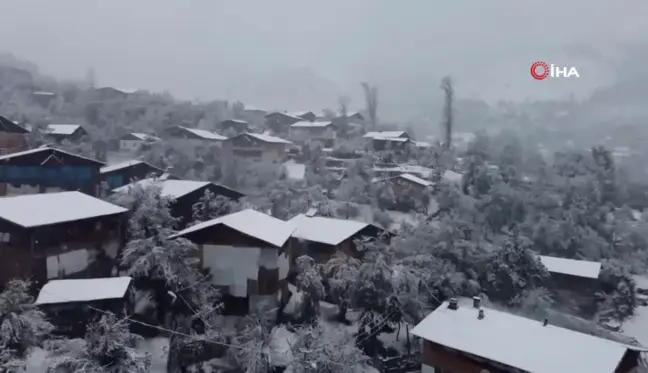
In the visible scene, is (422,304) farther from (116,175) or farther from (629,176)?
(629,176)

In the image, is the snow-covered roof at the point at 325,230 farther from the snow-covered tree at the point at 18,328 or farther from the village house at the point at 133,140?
the village house at the point at 133,140

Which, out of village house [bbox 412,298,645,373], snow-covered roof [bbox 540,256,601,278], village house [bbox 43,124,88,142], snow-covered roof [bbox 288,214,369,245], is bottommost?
snow-covered roof [bbox 540,256,601,278]

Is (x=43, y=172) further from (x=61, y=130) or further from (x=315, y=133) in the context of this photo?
(x=315, y=133)

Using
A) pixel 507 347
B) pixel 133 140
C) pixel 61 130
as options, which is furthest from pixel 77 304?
pixel 133 140

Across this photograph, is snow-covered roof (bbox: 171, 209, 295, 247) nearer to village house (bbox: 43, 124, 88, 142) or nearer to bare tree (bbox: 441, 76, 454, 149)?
village house (bbox: 43, 124, 88, 142)

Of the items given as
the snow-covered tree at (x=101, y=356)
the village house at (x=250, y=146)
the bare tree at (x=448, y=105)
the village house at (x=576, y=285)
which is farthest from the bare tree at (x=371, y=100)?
the snow-covered tree at (x=101, y=356)

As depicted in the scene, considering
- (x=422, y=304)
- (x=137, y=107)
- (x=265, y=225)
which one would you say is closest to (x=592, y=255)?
(x=422, y=304)

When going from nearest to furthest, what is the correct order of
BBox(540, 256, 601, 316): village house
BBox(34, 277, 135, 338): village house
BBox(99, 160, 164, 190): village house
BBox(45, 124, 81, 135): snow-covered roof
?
1. BBox(34, 277, 135, 338): village house
2. BBox(540, 256, 601, 316): village house
3. BBox(99, 160, 164, 190): village house
4. BBox(45, 124, 81, 135): snow-covered roof

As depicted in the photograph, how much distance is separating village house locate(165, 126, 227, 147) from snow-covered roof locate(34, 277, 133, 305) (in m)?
19.8

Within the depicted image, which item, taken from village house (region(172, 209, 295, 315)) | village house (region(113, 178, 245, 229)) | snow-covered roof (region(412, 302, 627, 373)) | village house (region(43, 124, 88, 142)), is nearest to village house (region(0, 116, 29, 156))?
village house (region(43, 124, 88, 142))

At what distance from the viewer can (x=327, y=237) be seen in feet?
52.7

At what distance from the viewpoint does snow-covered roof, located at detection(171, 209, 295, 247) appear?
13.3 m

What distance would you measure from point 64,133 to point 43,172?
10942 millimetres

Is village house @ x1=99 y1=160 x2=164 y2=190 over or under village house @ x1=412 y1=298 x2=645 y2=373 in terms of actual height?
over
